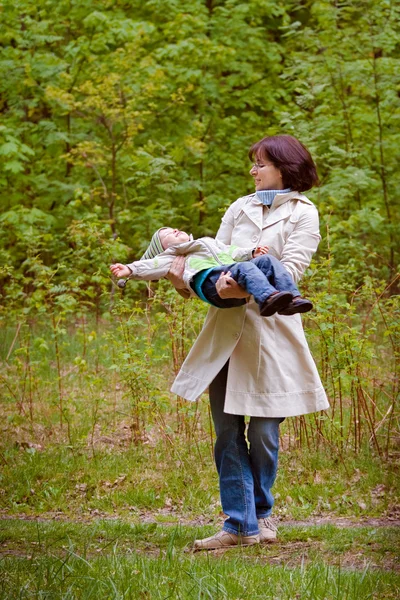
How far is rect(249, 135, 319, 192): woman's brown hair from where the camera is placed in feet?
13.1

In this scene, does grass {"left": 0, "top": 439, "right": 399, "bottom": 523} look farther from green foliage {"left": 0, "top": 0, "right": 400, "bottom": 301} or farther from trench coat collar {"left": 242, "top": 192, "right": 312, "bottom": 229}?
green foliage {"left": 0, "top": 0, "right": 400, "bottom": 301}

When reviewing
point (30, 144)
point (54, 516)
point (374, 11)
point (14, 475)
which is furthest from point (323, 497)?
point (30, 144)

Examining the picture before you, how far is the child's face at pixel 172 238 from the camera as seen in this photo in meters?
4.08

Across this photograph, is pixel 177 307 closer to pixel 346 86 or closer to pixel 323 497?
pixel 323 497

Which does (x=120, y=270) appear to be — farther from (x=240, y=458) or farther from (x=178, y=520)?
(x=178, y=520)

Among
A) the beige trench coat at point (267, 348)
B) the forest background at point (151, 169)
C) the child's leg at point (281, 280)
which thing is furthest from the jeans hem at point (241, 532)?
the forest background at point (151, 169)

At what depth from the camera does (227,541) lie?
3994 millimetres

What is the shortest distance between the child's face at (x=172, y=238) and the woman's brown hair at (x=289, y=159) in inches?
21.5

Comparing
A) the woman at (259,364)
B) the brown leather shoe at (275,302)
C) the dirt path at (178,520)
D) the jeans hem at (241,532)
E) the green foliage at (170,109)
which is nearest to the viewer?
the brown leather shoe at (275,302)

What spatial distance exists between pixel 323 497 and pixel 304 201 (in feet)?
7.26

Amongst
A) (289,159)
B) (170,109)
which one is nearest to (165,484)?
(289,159)

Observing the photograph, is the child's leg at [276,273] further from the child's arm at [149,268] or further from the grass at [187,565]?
the grass at [187,565]

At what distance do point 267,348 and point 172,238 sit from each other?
2.44 feet

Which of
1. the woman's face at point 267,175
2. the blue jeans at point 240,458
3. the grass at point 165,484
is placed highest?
the woman's face at point 267,175
